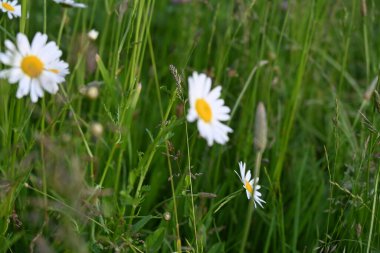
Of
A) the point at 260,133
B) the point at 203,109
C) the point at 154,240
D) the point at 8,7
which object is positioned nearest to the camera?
the point at 260,133

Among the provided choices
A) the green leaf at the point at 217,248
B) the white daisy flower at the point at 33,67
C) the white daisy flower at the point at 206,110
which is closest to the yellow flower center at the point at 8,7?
the white daisy flower at the point at 33,67

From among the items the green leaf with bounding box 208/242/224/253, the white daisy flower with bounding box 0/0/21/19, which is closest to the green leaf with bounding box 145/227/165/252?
the green leaf with bounding box 208/242/224/253

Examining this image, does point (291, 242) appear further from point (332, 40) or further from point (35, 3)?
point (35, 3)

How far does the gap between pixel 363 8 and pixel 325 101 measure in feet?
1.88

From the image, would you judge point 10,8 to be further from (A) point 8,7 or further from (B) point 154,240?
(B) point 154,240

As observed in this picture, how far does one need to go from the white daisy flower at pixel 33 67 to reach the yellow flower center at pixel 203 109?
0.22m

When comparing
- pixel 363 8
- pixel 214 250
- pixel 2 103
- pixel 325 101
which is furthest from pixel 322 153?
pixel 2 103

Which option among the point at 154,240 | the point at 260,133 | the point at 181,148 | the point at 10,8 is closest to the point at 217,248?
the point at 154,240

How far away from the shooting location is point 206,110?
36.9 inches

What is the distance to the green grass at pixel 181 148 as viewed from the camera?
1.03m

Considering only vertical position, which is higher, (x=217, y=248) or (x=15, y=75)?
(x=15, y=75)

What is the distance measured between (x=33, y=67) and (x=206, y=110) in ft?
0.92

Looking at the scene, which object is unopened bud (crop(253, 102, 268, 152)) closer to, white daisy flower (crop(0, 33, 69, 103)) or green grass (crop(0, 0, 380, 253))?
green grass (crop(0, 0, 380, 253))

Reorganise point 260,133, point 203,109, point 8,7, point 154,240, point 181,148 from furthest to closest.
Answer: point 181,148 < point 8,7 < point 154,240 < point 203,109 < point 260,133
